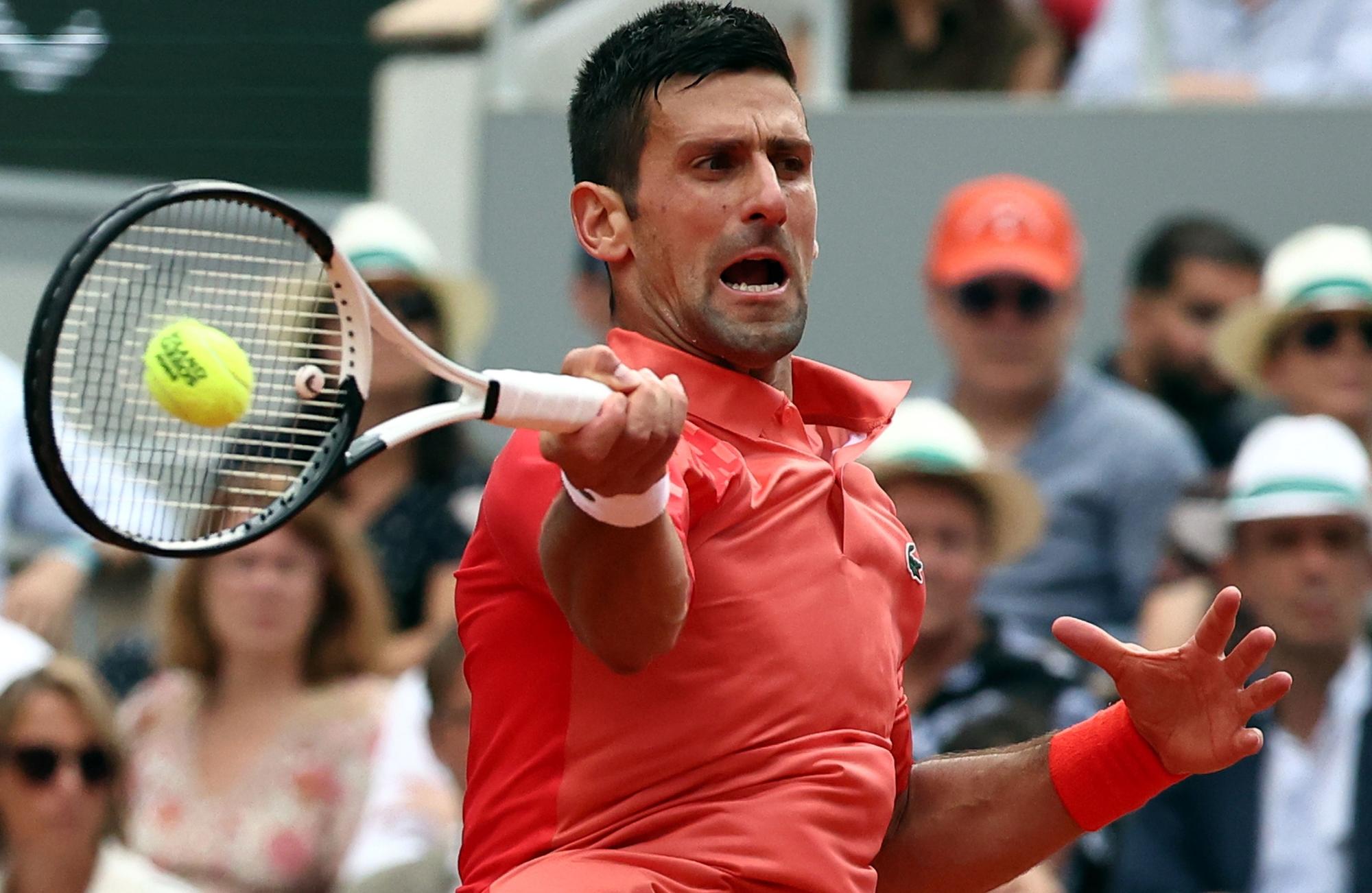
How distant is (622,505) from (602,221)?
21.2 inches

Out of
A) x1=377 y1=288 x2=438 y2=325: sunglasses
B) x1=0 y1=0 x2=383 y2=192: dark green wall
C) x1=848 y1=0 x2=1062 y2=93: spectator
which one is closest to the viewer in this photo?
x1=377 y1=288 x2=438 y2=325: sunglasses

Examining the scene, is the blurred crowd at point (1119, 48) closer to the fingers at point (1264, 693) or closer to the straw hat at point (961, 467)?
the straw hat at point (961, 467)

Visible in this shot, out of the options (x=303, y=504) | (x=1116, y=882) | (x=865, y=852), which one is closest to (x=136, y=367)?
(x=303, y=504)

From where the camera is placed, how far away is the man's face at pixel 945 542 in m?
5.21

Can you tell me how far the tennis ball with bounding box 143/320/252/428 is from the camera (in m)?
2.50

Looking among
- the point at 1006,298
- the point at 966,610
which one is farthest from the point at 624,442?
the point at 1006,298

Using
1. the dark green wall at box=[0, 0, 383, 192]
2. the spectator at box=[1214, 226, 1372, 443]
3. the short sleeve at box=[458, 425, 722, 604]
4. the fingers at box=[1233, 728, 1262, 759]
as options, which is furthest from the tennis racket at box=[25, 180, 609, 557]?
the dark green wall at box=[0, 0, 383, 192]

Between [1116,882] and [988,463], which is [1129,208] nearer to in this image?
[988,463]

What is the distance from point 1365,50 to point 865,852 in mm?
4526

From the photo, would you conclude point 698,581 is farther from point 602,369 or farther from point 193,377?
point 193,377

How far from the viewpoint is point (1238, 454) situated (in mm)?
5832

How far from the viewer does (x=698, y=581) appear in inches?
103

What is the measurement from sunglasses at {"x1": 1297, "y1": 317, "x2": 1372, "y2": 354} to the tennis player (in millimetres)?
3016

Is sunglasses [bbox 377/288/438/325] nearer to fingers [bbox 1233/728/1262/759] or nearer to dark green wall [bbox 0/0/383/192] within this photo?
dark green wall [bbox 0/0/383/192]
